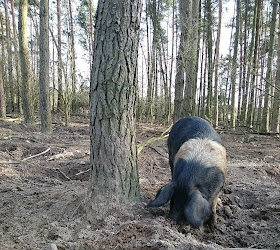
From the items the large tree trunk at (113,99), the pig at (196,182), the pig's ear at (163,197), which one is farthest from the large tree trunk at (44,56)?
the pig's ear at (163,197)

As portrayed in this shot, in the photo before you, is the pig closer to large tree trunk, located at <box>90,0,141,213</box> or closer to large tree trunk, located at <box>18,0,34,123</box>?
large tree trunk, located at <box>90,0,141,213</box>

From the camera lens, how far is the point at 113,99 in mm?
2770

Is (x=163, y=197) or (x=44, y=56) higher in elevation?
(x=44, y=56)

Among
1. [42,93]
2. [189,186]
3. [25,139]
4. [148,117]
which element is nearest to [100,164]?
[189,186]

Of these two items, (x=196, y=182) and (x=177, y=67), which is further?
(x=177, y=67)

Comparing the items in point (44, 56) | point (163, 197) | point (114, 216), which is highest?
point (44, 56)

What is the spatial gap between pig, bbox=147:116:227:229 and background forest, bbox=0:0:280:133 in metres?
1.37

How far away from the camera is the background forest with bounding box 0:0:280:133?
29.6ft

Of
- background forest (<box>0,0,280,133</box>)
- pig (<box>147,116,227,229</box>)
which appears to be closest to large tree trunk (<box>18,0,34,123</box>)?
background forest (<box>0,0,280,133</box>)

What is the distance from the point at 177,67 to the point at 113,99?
6644 millimetres

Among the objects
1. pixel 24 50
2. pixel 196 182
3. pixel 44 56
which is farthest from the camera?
pixel 24 50

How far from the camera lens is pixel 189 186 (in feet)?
9.20

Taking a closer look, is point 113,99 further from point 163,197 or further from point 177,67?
point 177,67

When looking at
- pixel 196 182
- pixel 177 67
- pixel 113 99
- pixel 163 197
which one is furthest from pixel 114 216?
pixel 177 67
